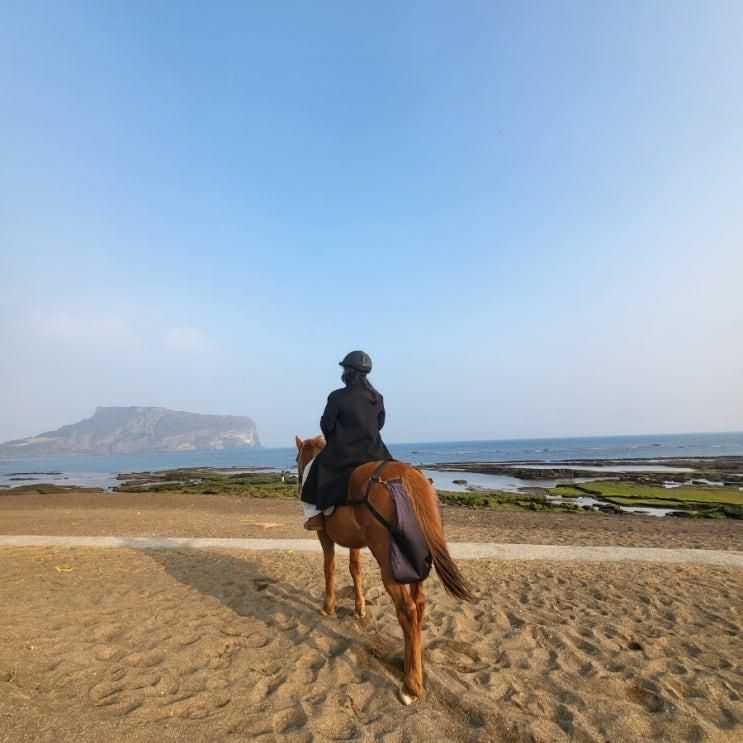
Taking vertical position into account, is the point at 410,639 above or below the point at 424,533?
below

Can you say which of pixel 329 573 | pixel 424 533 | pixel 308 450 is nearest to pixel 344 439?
pixel 308 450

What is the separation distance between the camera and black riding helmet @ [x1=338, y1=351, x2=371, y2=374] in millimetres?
5203

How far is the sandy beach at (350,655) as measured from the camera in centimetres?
348

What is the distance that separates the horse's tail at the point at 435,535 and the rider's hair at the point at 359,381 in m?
1.33

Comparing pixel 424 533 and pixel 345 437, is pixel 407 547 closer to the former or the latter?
pixel 424 533

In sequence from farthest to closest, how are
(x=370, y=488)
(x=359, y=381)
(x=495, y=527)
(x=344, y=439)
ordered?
1. (x=495, y=527)
2. (x=359, y=381)
3. (x=344, y=439)
4. (x=370, y=488)

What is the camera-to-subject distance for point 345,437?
5000mm

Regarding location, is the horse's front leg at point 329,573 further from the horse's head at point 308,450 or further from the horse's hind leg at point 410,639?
the horse's hind leg at point 410,639

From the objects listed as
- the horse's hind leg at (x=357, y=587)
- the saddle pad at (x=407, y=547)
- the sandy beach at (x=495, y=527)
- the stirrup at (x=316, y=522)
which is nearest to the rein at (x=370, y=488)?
the saddle pad at (x=407, y=547)

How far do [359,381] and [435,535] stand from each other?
1.93 metres

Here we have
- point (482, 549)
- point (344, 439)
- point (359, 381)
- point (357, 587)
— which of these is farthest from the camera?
point (482, 549)

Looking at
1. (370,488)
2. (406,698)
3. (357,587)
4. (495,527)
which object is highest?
(370,488)

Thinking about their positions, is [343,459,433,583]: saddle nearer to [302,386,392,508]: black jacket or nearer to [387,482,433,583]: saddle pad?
[387,482,433,583]: saddle pad

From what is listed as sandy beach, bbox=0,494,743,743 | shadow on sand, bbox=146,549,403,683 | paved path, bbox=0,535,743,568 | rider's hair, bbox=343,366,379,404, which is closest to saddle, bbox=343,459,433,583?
sandy beach, bbox=0,494,743,743
